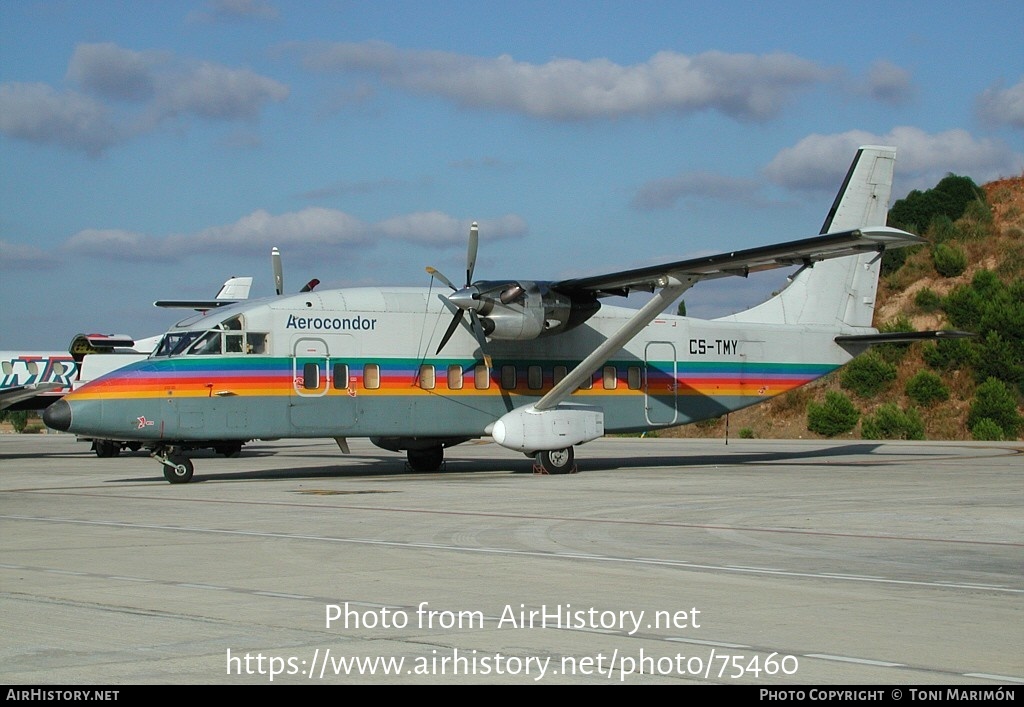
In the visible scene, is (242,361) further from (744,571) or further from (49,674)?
(49,674)

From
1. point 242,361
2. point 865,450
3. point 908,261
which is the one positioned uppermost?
point 908,261

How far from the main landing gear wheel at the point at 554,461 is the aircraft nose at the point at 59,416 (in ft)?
32.3

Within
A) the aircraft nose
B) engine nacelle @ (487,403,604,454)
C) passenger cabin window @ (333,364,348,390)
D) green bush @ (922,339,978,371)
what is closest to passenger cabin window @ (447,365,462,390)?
engine nacelle @ (487,403,604,454)

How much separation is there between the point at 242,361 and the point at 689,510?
1034cm

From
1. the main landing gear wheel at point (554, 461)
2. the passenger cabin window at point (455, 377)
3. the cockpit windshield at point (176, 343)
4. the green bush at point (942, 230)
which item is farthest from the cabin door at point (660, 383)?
the green bush at point (942, 230)

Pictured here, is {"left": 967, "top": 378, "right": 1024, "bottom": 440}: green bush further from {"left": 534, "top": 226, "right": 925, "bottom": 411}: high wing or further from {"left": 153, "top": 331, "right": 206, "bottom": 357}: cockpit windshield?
{"left": 153, "top": 331, "right": 206, "bottom": 357}: cockpit windshield

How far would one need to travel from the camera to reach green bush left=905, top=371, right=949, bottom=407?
52.8 meters

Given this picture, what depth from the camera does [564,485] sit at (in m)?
22.2

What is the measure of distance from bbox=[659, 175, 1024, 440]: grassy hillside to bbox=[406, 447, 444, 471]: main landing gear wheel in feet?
94.8

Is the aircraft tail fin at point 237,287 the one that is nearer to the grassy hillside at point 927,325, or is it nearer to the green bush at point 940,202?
the grassy hillside at point 927,325

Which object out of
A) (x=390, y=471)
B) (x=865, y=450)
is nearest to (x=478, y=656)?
(x=390, y=471)

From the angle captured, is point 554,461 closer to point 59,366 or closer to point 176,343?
point 176,343

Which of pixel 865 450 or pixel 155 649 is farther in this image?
pixel 865 450

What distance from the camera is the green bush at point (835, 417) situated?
51.8m
